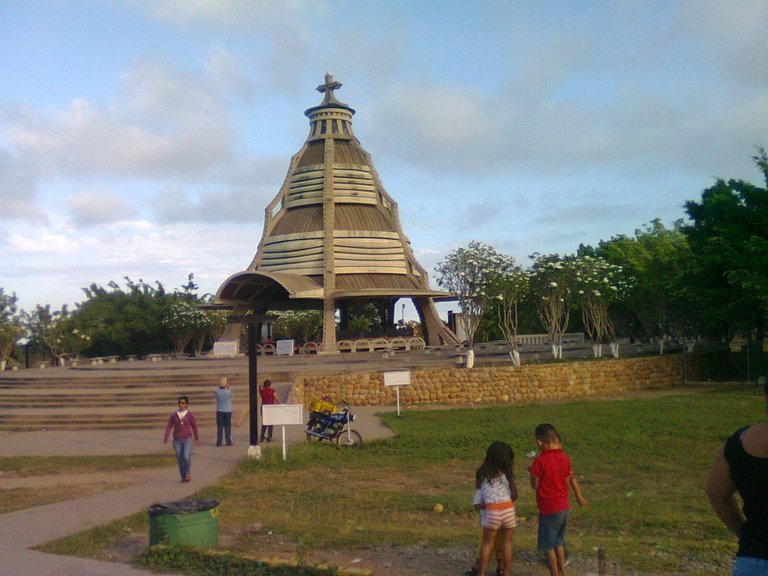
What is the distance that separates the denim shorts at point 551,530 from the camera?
22.2 ft

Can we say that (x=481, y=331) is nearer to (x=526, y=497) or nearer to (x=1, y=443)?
(x=1, y=443)

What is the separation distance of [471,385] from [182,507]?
1829cm

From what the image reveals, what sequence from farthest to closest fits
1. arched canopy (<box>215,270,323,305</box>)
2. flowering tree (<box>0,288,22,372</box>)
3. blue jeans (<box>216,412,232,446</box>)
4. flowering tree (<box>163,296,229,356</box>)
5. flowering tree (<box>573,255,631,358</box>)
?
flowering tree (<box>163,296,229,356</box>) → arched canopy (<box>215,270,323,305</box>) → flowering tree (<box>0,288,22,372</box>) → flowering tree (<box>573,255,631,358</box>) → blue jeans (<box>216,412,232,446</box>)

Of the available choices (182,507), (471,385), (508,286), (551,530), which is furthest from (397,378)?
(551,530)

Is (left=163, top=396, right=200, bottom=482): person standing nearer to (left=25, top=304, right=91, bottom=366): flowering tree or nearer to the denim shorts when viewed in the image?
the denim shorts

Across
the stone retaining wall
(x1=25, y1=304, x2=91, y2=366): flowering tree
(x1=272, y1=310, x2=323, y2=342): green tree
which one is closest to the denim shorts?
the stone retaining wall

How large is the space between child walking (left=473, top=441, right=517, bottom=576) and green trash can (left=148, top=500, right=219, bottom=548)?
2.59 meters

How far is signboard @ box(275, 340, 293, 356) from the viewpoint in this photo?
46231mm

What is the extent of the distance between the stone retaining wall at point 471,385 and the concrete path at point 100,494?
1.57 metres

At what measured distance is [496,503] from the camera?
22.6ft

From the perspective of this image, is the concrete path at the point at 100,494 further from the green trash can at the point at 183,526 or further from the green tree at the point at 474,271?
the green tree at the point at 474,271

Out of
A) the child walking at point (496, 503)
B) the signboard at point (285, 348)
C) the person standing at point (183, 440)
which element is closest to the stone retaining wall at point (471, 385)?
the person standing at point (183, 440)

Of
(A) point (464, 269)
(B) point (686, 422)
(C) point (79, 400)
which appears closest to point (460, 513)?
(B) point (686, 422)

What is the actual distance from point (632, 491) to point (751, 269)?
17.0 meters
